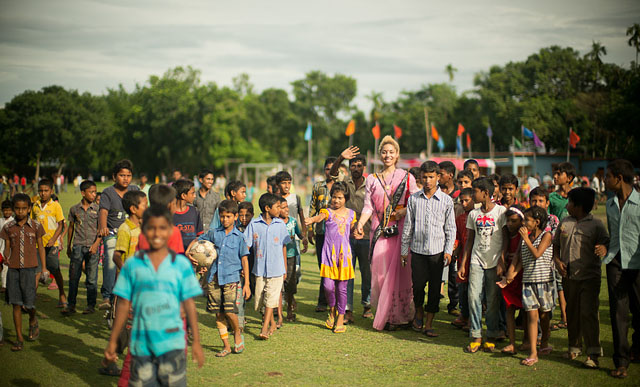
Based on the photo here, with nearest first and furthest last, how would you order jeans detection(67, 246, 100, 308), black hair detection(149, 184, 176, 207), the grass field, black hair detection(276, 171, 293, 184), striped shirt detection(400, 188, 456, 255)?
black hair detection(149, 184, 176, 207), the grass field, striped shirt detection(400, 188, 456, 255), jeans detection(67, 246, 100, 308), black hair detection(276, 171, 293, 184)

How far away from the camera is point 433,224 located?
652cm

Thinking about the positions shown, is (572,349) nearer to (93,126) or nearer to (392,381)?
(392,381)

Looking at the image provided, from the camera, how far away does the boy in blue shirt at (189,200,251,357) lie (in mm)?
5809

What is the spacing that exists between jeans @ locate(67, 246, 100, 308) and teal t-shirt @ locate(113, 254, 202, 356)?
4.43 meters

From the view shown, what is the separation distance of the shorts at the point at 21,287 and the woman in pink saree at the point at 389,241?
14.0 feet

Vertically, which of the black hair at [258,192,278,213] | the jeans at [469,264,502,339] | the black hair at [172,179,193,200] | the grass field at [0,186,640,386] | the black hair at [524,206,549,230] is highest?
the black hair at [172,179,193,200]

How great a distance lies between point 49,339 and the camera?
633 cm

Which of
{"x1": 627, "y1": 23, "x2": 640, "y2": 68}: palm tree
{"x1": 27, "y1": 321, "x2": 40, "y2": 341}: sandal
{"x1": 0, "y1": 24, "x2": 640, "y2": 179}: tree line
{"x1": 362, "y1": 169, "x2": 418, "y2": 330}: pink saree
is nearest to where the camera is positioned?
{"x1": 27, "y1": 321, "x2": 40, "y2": 341}: sandal

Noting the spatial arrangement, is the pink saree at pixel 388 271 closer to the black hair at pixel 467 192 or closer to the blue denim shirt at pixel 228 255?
the black hair at pixel 467 192

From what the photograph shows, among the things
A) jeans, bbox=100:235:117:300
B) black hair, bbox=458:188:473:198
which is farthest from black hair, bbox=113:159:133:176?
black hair, bbox=458:188:473:198

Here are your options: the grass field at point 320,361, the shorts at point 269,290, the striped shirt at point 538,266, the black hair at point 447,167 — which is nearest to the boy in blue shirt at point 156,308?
the grass field at point 320,361

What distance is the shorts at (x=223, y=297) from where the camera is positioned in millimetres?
5809

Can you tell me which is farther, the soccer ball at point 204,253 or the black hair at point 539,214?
the soccer ball at point 204,253

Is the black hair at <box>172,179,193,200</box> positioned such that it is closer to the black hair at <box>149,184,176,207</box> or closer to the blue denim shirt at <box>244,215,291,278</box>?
the blue denim shirt at <box>244,215,291,278</box>
